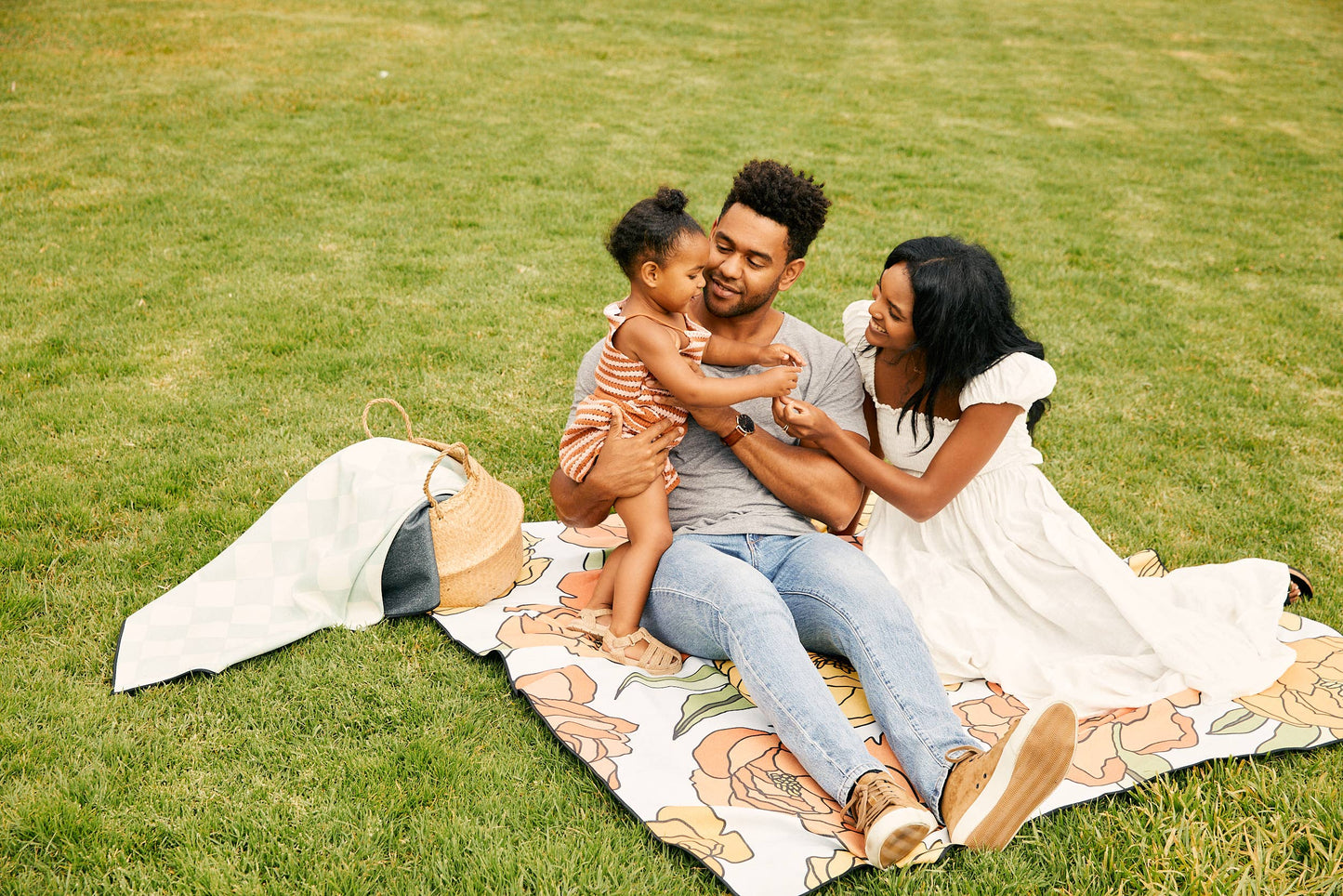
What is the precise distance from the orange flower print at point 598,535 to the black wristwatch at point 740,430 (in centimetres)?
94

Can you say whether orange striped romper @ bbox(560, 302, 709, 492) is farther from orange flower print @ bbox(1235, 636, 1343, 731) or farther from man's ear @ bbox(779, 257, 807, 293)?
orange flower print @ bbox(1235, 636, 1343, 731)

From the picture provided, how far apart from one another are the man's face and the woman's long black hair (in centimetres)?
41

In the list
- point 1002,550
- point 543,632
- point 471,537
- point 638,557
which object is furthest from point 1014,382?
point 471,537

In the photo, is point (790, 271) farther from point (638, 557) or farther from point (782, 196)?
point (638, 557)

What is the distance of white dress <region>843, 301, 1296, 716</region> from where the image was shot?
3.14 meters

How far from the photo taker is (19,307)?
578cm

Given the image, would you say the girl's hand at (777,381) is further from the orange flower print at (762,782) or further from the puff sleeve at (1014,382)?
the orange flower print at (762,782)

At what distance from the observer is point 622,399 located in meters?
3.33

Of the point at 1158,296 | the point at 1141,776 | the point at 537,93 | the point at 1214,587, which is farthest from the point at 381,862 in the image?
the point at 537,93

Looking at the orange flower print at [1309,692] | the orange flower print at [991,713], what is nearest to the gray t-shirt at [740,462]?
the orange flower print at [991,713]

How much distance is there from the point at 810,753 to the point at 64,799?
2.06m

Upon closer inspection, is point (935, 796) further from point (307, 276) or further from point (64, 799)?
point (307, 276)

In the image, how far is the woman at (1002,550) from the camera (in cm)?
314

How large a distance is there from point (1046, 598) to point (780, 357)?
1259mm
